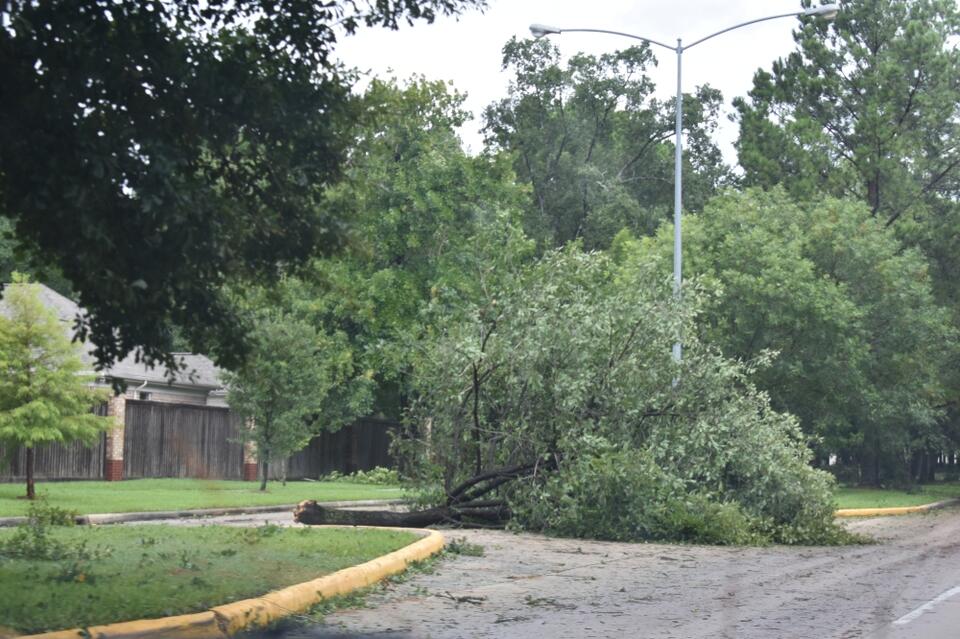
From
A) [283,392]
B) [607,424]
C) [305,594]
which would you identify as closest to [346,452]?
[283,392]

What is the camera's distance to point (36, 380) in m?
22.9

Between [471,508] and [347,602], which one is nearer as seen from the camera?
[347,602]

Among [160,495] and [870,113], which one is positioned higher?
[870,113]

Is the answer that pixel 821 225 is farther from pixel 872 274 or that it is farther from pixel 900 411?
pixel 900 411

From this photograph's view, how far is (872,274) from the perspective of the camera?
37.9 meters

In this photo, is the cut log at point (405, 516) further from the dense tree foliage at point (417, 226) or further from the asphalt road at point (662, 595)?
the dense tree foliage at point (417, 226)

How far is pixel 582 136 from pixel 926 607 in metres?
46.4

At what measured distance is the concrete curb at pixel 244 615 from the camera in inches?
305

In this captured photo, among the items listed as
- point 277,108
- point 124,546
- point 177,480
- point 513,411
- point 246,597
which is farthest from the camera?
point 177,480

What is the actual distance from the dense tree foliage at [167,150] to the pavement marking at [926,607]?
18.5 feet

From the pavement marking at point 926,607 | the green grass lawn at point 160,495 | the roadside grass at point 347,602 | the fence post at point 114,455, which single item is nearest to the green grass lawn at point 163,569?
the roadside grass at point 347,602

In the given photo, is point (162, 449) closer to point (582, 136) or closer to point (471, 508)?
point (471, 508)

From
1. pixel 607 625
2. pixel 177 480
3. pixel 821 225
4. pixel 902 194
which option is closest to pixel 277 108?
pixel 607 625

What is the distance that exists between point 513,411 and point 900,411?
80.0 ft
